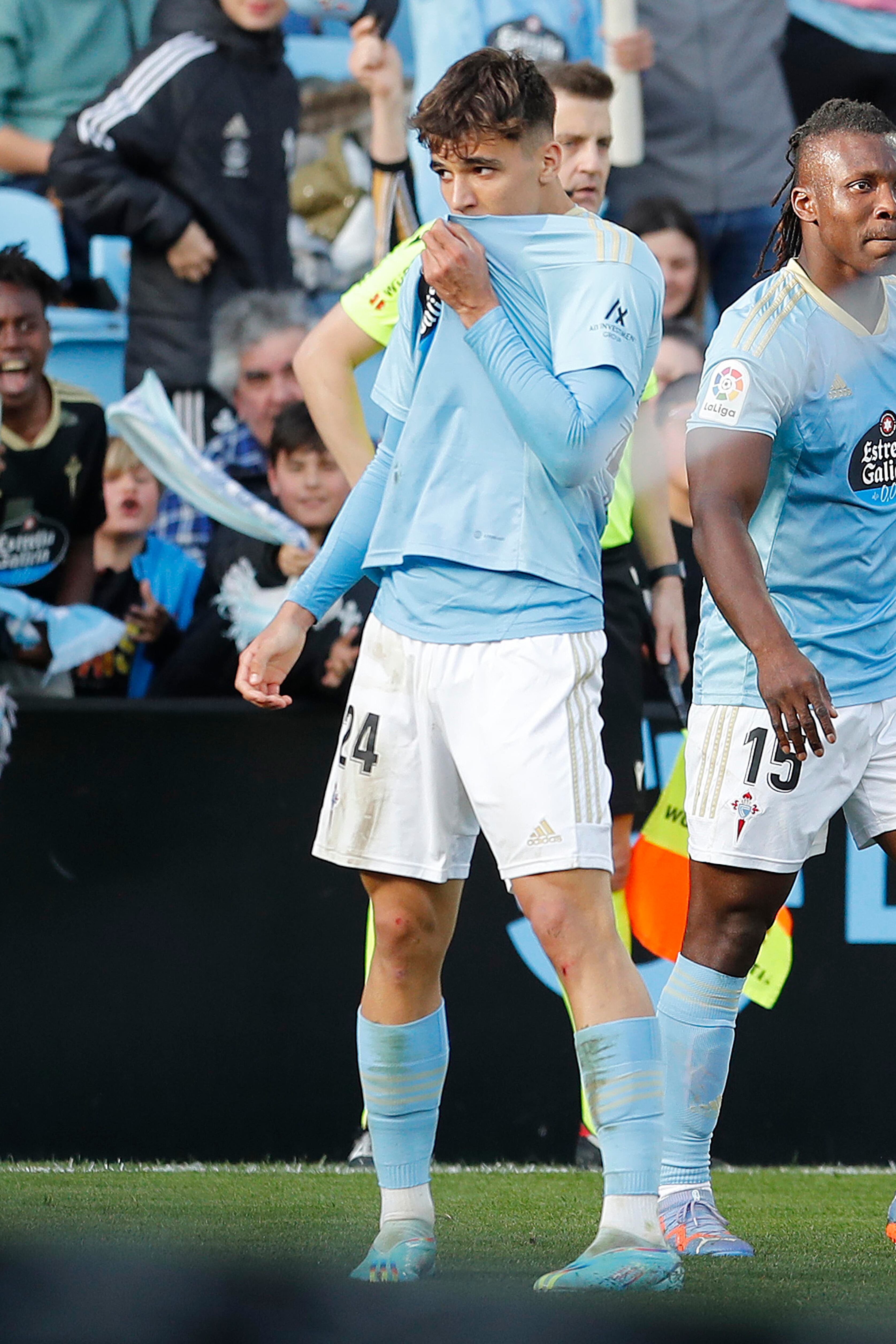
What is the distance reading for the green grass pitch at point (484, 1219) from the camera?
9.33 ft

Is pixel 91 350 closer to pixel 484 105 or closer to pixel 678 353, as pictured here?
pixel 678 353

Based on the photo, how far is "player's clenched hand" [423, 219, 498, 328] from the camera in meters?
2.76

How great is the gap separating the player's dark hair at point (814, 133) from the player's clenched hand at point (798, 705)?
3.01ft

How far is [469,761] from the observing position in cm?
276

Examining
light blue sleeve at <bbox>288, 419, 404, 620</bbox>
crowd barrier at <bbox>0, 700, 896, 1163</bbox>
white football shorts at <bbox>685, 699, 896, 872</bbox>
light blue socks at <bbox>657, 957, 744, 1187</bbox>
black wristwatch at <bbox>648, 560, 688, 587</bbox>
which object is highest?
light blue sleeve at <bbox>288, 419, 404, 620</bbox>

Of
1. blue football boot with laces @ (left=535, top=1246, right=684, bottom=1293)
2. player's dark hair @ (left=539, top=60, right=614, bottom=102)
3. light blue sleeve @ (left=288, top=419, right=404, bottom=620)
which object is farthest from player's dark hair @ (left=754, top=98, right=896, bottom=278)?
blue football boot with laces @ (left=535, top=1246, right=684, bottom=1293)

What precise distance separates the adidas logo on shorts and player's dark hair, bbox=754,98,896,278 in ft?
4.14

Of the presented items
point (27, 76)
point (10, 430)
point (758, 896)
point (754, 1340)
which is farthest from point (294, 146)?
point (754, 1340)

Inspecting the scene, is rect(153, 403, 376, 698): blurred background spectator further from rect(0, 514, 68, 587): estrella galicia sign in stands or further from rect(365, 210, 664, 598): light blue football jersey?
rect(365, 210, 664, 598): light blue football jersey

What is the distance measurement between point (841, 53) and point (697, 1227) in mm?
3607

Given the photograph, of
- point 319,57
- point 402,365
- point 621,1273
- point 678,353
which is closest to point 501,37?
point 319,57

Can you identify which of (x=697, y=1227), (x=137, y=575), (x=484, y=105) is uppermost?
(x=484, y=105)

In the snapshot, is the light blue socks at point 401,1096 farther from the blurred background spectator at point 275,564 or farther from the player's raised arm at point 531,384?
the blurred background spectator at point 275,564

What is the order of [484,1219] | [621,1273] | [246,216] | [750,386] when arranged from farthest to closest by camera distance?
1. [246,216]
2. [484,1219]
3. [750,386]
4. [621,1273]
